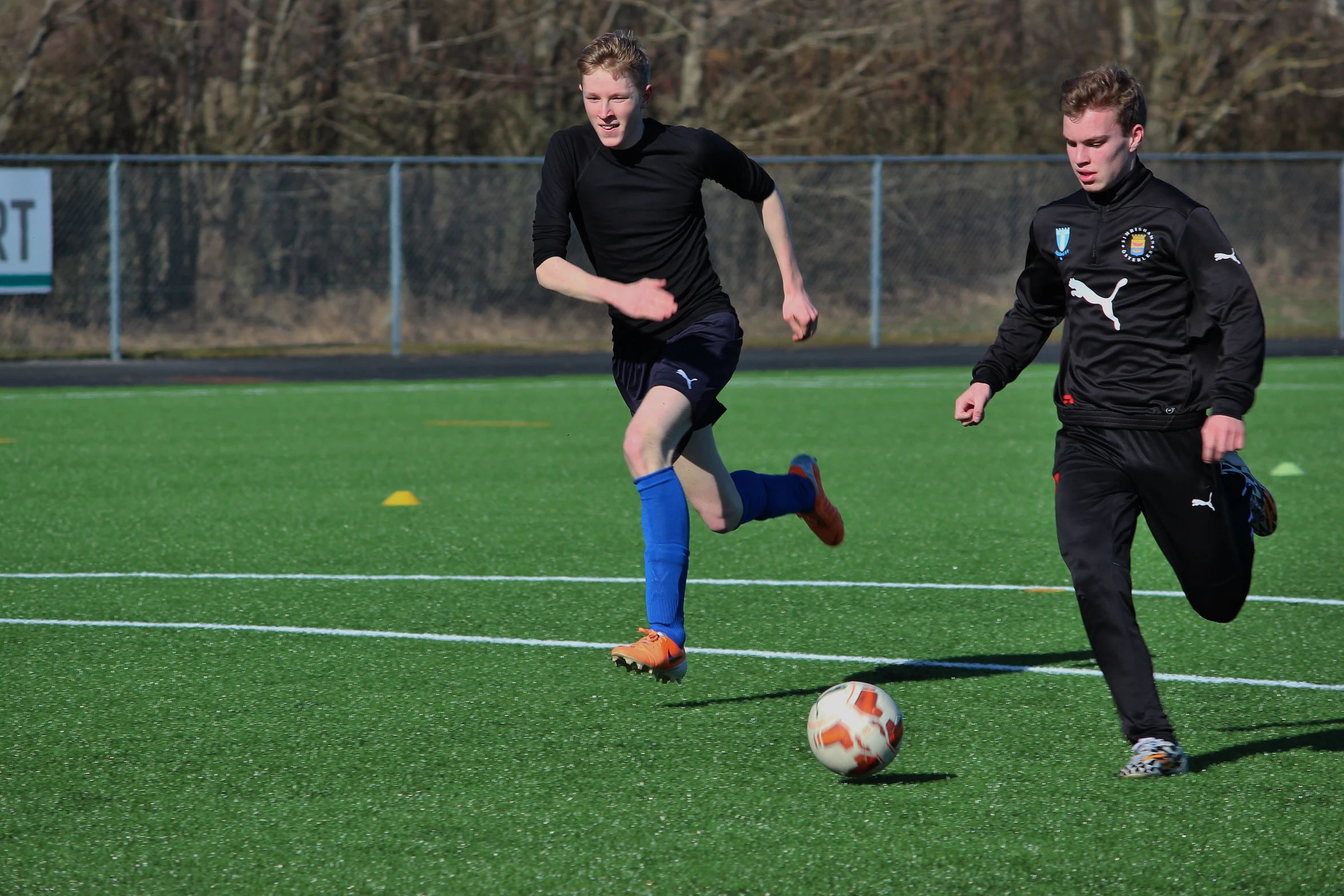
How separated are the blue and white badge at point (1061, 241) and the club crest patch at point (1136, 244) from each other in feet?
0.51

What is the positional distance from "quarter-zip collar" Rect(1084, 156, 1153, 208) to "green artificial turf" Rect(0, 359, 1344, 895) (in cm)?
145

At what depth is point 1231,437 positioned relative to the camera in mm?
4066

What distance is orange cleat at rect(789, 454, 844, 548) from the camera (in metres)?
6.39

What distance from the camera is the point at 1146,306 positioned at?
173 inches

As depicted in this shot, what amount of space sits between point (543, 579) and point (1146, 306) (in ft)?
11.3

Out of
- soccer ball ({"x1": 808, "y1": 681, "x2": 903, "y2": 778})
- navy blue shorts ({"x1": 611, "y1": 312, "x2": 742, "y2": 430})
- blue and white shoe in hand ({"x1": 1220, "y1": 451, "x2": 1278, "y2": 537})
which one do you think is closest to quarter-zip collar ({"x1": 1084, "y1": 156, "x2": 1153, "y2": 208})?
blue and white shoe in hand ({"x1": 1220, "y1": 451, "x2": 1278, "y2": 537})

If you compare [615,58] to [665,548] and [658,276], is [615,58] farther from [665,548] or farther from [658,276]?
[665,548]

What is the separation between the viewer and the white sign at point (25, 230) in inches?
720

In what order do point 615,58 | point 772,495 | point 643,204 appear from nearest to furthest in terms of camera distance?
point 615,58
point 643,204
point 772,495

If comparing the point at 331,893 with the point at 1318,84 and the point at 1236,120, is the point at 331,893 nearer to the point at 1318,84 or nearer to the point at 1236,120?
the point at 1236,120

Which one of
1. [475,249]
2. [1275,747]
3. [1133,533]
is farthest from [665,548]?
[475,249]

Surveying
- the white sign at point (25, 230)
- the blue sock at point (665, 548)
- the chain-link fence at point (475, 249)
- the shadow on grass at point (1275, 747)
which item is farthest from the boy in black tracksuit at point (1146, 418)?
the white sign at point (25, 230)

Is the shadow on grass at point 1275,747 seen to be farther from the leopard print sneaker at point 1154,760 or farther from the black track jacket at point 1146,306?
the black track jacket at point 1146,306

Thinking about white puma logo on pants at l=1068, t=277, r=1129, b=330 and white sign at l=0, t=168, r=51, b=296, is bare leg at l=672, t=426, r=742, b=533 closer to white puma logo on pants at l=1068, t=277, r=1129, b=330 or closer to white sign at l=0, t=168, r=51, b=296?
white puma logo on pants at l=1068, t=277, r=1129, b=330
